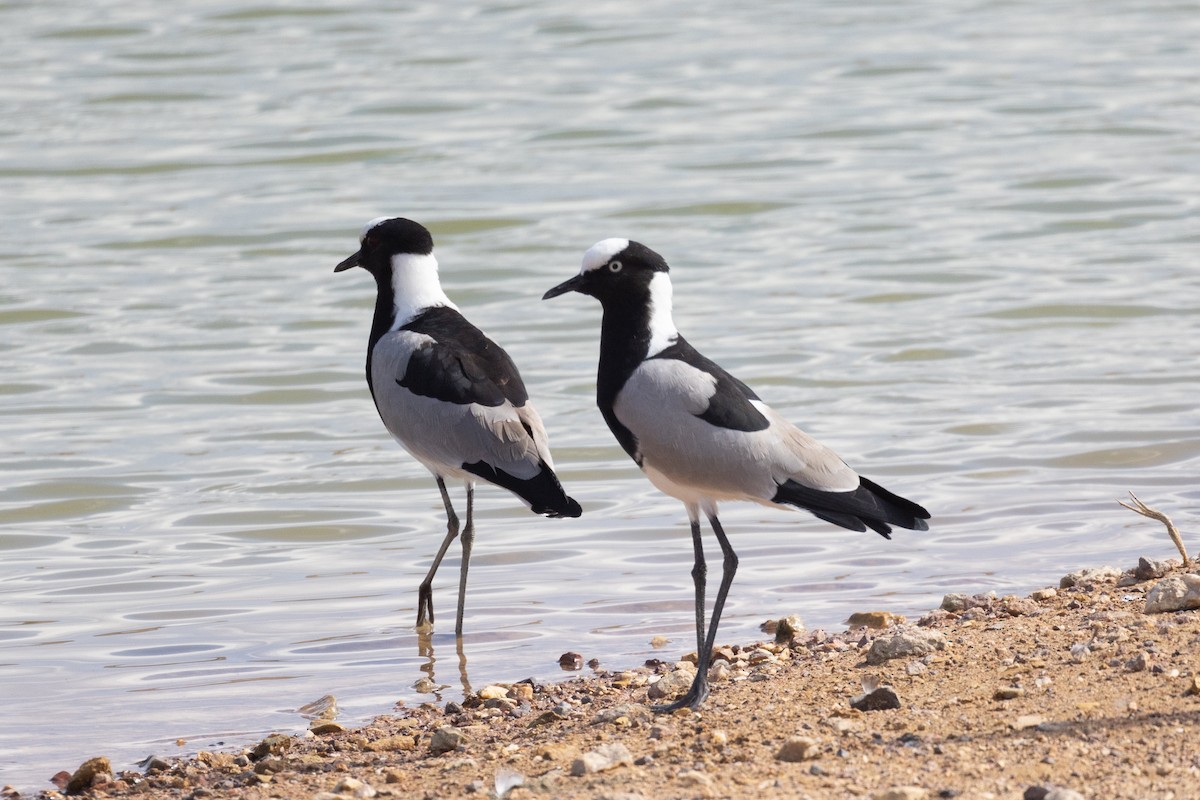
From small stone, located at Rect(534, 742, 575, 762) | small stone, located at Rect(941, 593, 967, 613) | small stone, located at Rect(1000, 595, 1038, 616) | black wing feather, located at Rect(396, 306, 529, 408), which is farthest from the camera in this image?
black wing feather, located at Rect(396, 306, 529, 408)

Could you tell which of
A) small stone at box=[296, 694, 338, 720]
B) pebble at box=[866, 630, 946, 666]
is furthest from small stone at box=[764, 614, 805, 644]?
small stone at box=[296, 694, 338, 720]

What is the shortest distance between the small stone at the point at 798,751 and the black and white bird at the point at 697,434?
817 mm

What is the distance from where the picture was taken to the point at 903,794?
4434 mm

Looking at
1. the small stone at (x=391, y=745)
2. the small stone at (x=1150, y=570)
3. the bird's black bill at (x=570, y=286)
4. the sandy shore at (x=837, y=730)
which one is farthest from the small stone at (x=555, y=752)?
the small stone at (x=1150, y=570)

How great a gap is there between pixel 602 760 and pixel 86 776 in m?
1.76

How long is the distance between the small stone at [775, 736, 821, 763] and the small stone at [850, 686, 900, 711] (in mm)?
479

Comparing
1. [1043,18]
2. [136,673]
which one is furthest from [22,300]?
[1043,18]

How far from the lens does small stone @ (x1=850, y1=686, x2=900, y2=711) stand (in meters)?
5.33

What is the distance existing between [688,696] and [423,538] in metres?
3.52

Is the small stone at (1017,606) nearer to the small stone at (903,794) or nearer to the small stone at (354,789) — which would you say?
the small stone at (903,794)

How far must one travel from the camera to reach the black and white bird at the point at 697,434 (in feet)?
19.1

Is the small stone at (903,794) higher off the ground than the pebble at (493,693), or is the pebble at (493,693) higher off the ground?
the small stone at (903,794)

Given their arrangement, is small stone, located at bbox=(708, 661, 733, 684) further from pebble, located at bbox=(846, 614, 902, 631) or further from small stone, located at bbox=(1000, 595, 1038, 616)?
small stone, located at bbox=(1000, 595, 1038, 616)

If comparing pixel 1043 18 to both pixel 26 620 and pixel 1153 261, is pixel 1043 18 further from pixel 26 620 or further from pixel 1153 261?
pixel 26 620
